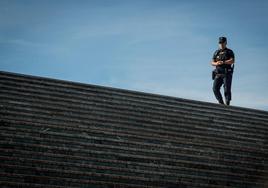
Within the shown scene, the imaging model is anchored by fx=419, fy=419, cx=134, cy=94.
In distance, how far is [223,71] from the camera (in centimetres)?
1072

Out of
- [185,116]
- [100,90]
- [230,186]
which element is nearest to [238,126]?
[185,116]

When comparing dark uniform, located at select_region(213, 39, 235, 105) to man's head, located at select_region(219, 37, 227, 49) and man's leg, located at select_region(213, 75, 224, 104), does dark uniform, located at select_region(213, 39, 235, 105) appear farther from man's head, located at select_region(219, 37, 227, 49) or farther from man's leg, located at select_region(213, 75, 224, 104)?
man's head, located at select_region(219, 37, 227, 49)

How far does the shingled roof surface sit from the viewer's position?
6746 mm

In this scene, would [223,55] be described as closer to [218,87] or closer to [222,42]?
[222,42]

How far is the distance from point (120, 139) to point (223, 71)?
4217mm

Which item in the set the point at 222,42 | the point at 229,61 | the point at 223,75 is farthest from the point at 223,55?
the point at 223,75

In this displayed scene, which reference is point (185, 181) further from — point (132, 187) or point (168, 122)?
point (168, 122)

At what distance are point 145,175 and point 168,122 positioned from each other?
2.04 meters

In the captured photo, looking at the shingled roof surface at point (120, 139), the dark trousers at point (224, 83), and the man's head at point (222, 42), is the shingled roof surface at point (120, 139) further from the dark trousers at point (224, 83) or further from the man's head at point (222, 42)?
the man's head at point (222, 42)

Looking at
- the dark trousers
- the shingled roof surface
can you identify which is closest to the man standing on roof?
the dark trousers

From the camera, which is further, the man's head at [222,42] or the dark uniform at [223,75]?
the man's head at [222,42]

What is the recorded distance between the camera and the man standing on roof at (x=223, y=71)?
10.6 meters

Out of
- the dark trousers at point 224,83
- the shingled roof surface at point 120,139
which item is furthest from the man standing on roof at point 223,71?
the shingled roof surface at point 120,139

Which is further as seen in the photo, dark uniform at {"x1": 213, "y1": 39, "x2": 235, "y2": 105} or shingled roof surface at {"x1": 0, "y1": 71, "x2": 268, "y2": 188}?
dark uniform at {"x1": 213, "y1": 39, "x2": 235, "y2": 105}
